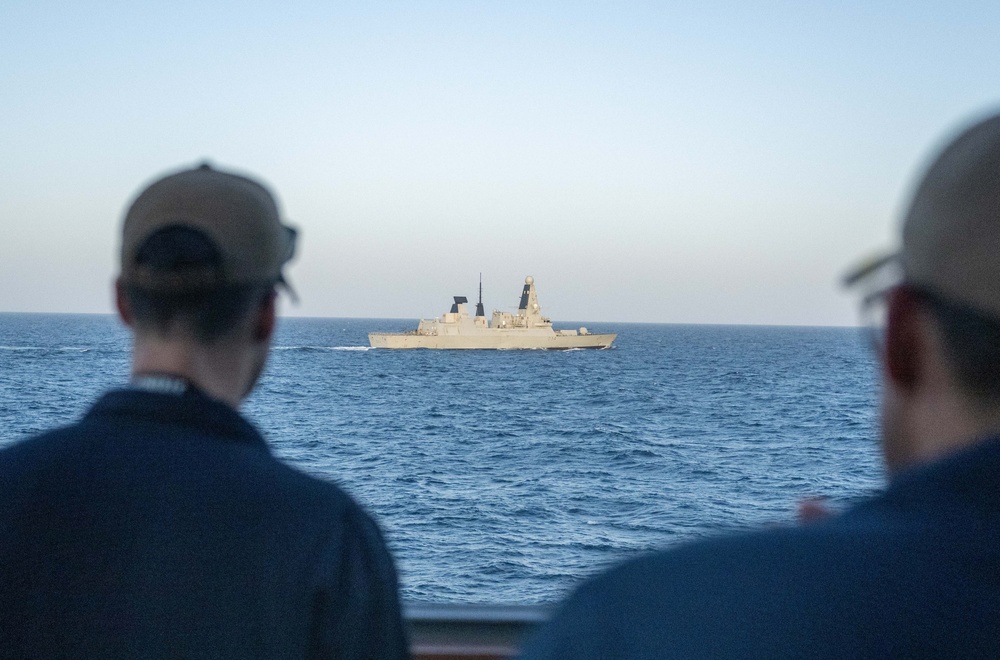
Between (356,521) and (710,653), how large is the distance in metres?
0.52

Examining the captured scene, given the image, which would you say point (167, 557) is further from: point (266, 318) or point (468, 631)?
point (468, 631)

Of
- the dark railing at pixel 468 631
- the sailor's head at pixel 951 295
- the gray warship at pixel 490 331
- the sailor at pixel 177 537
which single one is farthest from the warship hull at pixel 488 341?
the sailor's head at pixel 951 295

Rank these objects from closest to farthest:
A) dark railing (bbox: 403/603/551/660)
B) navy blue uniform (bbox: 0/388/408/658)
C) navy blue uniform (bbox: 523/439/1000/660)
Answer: navy blue uniform (bbox: 523/439/1000/660) < navy blue uniform (bbox: 0/388/408/658) < dark railing (bbox: 403/603/551/660)

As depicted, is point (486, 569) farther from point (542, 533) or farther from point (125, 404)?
point (125, 404)

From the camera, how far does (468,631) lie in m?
2.19

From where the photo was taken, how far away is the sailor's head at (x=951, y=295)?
69 centimetres

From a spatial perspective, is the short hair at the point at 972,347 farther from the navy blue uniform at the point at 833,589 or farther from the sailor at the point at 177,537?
the sailor at the point at 177,537

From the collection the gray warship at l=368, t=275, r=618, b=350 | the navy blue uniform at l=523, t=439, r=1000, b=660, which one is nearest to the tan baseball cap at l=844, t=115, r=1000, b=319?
the navy blue uniform at l=523, t=439, r=1000, b=660

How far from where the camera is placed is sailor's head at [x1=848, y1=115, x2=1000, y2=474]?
0.69m

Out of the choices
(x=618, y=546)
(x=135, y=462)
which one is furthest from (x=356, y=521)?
(x=618, y=546)

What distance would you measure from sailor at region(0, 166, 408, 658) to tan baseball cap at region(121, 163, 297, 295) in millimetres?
37

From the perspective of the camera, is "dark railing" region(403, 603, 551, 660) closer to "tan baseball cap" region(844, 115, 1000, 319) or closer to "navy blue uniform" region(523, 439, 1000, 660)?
"navy blue uniform" region(523, 439, 1000, 660)

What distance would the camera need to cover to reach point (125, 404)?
41.4 inches

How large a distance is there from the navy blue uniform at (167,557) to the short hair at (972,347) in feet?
2.22
